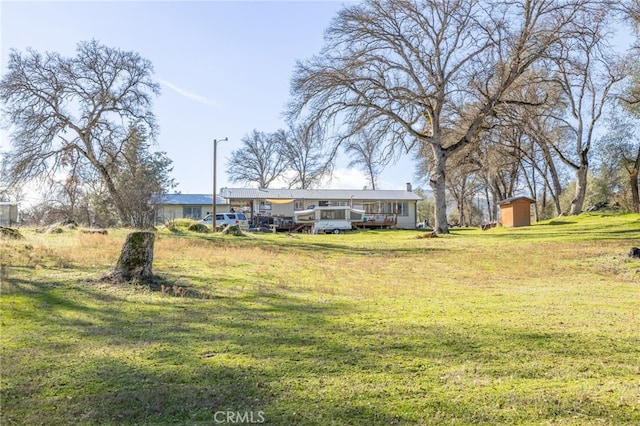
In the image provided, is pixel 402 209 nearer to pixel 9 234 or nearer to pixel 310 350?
pixel 9 234

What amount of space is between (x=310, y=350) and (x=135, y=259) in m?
4.63

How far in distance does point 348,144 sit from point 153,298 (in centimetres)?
1736

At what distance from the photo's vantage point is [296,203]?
45.0 metres

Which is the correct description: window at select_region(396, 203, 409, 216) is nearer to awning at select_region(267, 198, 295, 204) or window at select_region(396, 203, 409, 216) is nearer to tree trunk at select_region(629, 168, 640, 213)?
awning at select_region(267, 198, 295, 204)

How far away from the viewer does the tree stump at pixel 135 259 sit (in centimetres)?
749

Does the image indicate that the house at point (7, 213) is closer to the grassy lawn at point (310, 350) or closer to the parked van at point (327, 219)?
the grassy lawn at point (310, 350)

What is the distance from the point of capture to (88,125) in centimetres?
2964

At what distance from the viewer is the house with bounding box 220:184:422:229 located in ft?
142

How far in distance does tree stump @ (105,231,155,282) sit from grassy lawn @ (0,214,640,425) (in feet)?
1.21

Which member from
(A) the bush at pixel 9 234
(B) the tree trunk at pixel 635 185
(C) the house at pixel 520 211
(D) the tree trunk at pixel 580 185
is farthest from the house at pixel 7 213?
(B) the tree trunk at pixel 635 185

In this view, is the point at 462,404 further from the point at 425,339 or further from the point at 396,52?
the point at 396,52

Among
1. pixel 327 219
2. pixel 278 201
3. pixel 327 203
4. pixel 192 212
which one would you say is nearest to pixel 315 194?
pixel 327 203

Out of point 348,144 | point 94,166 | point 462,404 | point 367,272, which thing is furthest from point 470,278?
point 94,166

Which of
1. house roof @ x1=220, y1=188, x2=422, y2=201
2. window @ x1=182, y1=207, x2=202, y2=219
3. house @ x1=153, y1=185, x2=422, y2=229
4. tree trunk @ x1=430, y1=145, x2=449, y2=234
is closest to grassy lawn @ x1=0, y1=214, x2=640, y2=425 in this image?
tree trunk @ x1=430, y1=145, x2=449, y2=234
